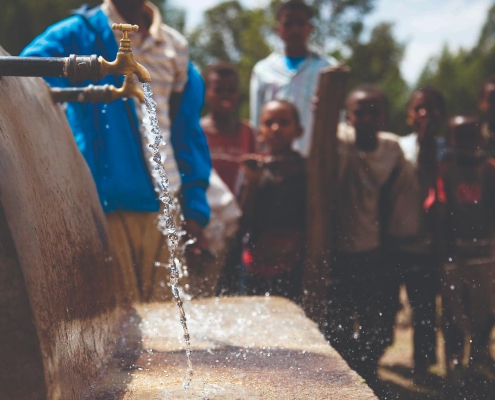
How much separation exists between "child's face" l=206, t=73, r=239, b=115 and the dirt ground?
1661 millimetres

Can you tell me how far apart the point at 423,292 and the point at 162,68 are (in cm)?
199

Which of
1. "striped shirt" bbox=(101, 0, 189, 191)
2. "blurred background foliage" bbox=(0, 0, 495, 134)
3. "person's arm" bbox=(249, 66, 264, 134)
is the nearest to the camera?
"striped shirt" bbox=(101, 0, 189, 191)

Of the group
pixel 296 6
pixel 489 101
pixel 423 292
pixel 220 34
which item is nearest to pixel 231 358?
pixel 423 292

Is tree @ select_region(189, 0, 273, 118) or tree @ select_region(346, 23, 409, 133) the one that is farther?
tree @ select_region(189, 0, 273, 118)

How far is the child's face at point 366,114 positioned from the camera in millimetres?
3814

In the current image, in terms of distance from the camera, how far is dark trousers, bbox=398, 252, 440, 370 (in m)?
3.67

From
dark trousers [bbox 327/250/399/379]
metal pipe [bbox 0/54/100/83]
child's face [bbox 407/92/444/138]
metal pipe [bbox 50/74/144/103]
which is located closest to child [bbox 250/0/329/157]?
child's face [bbox 407/92/444/138]

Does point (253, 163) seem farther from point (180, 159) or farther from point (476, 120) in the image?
point (476, 120)

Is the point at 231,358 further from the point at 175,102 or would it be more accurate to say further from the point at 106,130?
the point at 175,102

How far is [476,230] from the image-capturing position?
393cm

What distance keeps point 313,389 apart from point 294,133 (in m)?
2.47

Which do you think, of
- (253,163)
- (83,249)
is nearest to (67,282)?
(83,249)

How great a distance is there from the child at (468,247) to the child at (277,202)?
0.89 meters

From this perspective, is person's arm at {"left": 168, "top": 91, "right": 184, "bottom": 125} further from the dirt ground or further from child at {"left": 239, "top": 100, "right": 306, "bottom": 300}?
the dirt ground
